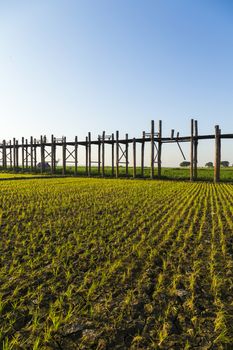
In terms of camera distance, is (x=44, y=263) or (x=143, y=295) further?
(x=44, y=263)

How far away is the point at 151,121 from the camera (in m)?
24.6

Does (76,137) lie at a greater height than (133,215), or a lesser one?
greater

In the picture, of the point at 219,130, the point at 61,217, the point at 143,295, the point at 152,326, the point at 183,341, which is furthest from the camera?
the point at 219,130

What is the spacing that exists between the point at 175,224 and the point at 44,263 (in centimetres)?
403

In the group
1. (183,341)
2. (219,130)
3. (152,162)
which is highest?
(219,130)

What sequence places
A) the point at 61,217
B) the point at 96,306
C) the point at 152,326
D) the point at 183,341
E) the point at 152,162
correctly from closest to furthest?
the point at 183,341 → the point at 152,326 → the point at 96,306 → the point at 61,217 → the point at 152,162

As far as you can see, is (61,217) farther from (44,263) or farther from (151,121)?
(151,121)

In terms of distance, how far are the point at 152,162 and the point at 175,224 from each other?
17168 millimetres

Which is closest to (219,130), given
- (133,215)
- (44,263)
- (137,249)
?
(133,215)

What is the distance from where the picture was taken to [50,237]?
20.9ft

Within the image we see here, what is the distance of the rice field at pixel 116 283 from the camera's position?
2912 millimetres

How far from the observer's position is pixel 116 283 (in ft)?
13.4

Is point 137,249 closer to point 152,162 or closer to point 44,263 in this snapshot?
point 44,263

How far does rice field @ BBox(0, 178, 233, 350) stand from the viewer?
2912 millimetres
